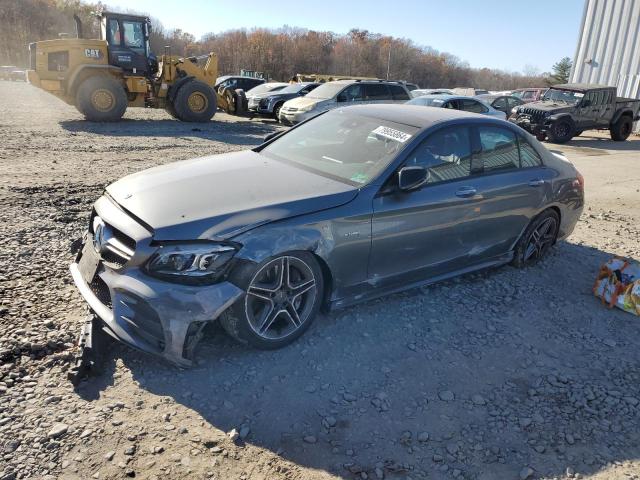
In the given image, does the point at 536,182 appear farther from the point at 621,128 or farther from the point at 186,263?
the point at 621,128

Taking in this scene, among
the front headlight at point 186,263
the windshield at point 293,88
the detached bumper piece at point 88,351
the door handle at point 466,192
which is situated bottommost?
the detached bumper piece at point 88,351

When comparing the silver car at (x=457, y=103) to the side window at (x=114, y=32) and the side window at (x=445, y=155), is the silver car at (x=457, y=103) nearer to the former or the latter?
the side window at (x=114, y=32)

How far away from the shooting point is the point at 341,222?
334 cm

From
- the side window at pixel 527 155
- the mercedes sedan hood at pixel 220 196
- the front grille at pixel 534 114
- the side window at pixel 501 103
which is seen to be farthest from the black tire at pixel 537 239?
the side window at pixel 501 103

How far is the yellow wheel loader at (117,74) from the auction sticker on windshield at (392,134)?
12733 mm

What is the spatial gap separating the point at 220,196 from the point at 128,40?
47.1 feet

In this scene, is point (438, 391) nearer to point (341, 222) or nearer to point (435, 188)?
point (341, 222)

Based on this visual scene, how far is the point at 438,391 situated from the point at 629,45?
998 inches

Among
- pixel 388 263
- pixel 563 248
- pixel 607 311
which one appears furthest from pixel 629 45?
pixel 388 263

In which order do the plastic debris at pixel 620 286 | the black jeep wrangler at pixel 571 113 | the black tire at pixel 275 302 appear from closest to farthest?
the black tire at pixel 275 302, the plastic debris at pixel 620 286, the black jeep wrangler at pixel 571 113

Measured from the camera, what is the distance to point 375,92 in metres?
15.5

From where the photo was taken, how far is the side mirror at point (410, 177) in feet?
11.6

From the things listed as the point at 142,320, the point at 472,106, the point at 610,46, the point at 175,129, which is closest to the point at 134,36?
the point at 175,129

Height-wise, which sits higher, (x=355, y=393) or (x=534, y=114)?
(x=534, y=114)
